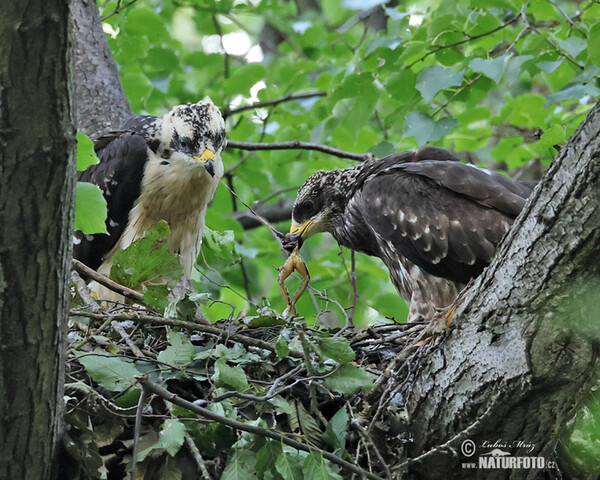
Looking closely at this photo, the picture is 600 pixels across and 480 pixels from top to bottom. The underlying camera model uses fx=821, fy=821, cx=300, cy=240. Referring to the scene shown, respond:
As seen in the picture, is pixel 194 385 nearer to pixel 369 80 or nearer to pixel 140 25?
pixel 369 80

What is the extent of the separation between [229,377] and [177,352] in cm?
38

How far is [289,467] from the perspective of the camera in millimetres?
2945

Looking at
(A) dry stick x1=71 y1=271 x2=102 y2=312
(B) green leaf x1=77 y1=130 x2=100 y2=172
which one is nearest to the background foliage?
(A) dry stick x1=71 y1=271 x2=102 y2=312

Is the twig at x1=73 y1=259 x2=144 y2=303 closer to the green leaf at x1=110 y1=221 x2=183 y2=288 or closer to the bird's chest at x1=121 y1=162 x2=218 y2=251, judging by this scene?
the green leaf at x1=110 y1=221 x2=183 y2=288

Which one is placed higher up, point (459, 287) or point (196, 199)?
point (196, 199)

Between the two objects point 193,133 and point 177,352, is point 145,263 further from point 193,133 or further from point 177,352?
point 193,133

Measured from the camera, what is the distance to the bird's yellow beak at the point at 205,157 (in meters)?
5.36

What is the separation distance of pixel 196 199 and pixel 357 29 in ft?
13.6

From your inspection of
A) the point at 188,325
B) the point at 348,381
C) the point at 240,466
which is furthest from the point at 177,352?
the point at 348,381

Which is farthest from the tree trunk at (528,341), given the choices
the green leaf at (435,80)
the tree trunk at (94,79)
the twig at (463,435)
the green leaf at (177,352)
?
the tree trunk at (94,79)

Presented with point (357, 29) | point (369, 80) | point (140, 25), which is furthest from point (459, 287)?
point (357, 29)

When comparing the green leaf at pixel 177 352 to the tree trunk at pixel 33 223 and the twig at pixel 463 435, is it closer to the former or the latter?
the tree trunk at pixel 33 223

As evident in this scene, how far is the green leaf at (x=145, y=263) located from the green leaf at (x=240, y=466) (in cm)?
128

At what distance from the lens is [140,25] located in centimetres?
668
